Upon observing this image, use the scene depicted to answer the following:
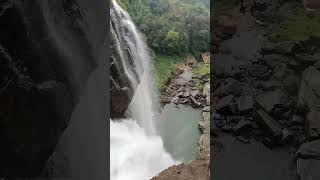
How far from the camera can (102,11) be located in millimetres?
5430

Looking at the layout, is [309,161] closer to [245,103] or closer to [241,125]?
[241,125]

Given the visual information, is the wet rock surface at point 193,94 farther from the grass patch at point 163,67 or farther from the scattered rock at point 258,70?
the scattered rock at point 258,70

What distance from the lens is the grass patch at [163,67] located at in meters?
11.6

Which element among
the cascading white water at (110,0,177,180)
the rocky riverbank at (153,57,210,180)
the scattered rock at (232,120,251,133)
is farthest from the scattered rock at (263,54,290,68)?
the cascading white water at (110,0,177,180)

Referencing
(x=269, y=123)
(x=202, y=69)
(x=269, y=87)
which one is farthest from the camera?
(x=202, y=69)

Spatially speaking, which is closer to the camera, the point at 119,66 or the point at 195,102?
the point at 119,66

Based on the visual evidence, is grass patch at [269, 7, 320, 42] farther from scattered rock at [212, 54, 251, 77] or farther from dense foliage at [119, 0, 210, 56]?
dense foliage at [119, 0, 210, 56]

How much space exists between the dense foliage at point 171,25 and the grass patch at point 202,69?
0.87 m

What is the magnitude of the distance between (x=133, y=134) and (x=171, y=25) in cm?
571

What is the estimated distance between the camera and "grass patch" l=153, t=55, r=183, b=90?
11.6 m

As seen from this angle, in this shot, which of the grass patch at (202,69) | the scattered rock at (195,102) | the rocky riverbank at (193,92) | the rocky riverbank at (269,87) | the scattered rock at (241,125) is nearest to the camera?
the rocky riverbank at (269,87)

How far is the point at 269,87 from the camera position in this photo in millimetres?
5828

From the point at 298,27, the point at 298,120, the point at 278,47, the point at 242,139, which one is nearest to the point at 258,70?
the point at 278,47

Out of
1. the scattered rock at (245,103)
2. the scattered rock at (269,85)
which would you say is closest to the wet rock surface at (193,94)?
the scattered rock at (245,103)
